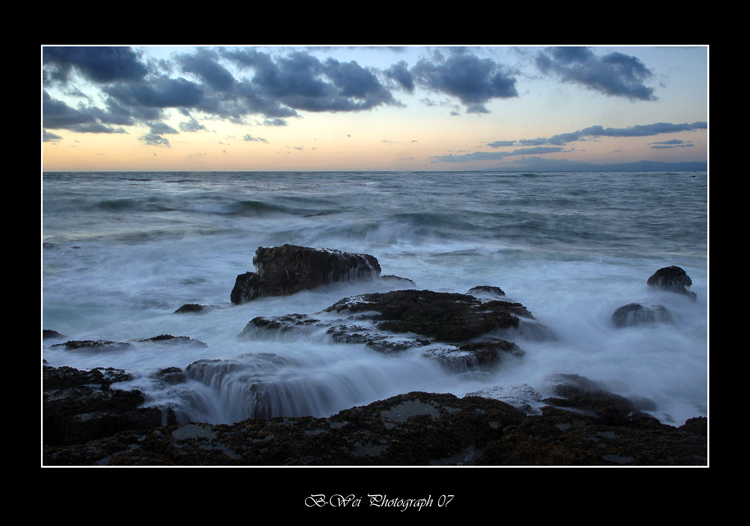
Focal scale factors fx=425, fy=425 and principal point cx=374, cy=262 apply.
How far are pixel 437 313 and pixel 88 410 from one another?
3013mm

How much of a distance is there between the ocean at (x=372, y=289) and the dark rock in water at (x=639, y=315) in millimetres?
110

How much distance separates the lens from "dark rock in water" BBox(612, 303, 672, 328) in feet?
15.8

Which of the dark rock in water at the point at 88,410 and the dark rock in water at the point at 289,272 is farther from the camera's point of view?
the dark rock in water at the point at 289,272

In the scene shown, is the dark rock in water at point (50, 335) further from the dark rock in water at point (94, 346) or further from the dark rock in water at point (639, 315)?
the dark rock in water at point (639, 315)

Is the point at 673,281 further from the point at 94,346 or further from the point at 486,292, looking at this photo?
the point at 94,346

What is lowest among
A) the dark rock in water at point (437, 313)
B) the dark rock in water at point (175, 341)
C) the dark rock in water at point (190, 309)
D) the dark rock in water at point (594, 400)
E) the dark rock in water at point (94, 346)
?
the dark rock in water at point (594, 400)

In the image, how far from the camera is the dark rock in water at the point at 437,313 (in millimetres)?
4082

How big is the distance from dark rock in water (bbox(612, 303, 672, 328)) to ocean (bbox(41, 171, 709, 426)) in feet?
0.36

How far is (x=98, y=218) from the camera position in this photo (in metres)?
12.7

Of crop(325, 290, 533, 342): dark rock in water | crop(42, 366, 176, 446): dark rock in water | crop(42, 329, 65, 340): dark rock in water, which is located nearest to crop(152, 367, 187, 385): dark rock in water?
crop(42, 366, 176, 446): dark rock in water

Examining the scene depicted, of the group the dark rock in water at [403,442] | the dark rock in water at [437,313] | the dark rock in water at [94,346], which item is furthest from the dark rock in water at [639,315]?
the dark rock in water at [94,346]

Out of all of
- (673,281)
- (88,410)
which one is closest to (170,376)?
(88,410)

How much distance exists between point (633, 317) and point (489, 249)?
16.9ft

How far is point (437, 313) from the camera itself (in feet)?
14.4
